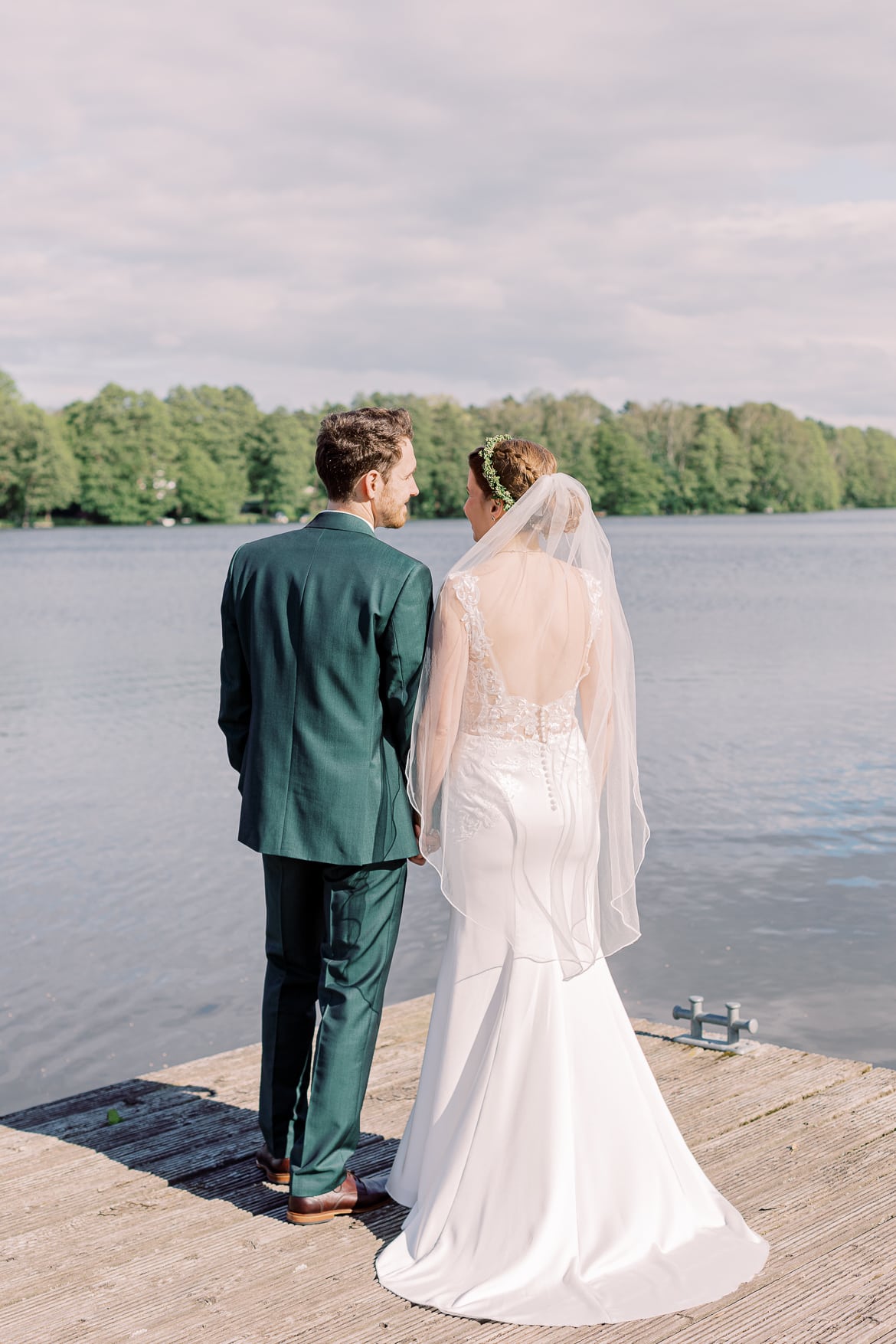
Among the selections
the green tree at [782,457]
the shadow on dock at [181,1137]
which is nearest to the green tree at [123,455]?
the green tree at [782,457]

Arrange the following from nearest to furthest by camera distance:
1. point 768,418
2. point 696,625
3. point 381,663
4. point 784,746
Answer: point 381,663 < point 784,746 < point 696,625 < point 768,418

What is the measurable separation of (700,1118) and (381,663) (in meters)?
2.05

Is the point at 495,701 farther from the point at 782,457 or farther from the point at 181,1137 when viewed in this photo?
the point at 782,457

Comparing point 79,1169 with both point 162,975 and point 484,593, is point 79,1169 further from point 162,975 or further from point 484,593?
point 162,975

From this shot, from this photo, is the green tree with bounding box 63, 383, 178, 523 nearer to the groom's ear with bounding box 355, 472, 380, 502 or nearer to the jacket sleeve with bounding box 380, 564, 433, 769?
the groom's ear with bounding box 355, 472, 380, 502

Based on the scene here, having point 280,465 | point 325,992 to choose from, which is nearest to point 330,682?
point 325,992

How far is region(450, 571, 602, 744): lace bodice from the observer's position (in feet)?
11.2

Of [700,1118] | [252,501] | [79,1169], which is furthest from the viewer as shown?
[252,501]

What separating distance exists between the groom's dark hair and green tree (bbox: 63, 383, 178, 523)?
93.2 meters

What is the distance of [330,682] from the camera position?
3.38 meters

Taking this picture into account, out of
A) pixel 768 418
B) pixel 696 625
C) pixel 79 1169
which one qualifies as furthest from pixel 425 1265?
pixel 768 418

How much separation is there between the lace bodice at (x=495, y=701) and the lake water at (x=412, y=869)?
14.0 feet

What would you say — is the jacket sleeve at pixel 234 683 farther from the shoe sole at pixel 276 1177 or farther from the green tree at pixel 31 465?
the green tree at pixel 31 465

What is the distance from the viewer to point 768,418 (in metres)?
110
